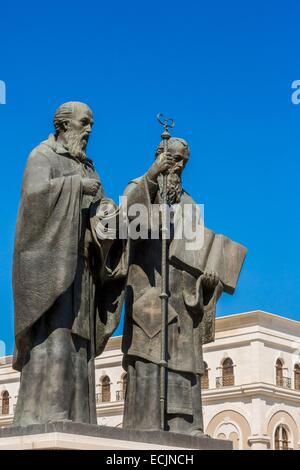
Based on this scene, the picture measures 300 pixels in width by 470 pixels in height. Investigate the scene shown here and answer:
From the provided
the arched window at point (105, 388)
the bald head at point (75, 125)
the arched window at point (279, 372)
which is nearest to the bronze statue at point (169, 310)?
the bald head at point (75, 125)

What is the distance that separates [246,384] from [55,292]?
37.6 metres

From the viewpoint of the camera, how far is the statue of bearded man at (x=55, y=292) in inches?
337

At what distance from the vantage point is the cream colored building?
1759 inches

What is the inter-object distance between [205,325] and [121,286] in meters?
1.38

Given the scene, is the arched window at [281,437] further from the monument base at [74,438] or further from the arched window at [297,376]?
the monument base at [74,438]

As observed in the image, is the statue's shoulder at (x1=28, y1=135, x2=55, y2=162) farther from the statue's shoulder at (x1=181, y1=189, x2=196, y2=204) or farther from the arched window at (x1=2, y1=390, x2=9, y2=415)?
the arched window at (x1=2, y1=390, x2=9, y2=415)

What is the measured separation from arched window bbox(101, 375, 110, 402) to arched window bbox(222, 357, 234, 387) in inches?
228

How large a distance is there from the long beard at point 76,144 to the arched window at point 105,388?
122ft

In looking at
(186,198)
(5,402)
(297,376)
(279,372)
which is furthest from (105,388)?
(186,198)

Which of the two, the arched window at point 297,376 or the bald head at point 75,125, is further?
the arched window at point 297,376

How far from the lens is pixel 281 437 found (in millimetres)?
45750

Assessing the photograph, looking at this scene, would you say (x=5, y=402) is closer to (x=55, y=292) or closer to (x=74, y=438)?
(x=55, y=292)

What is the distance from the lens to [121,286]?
30.9ft

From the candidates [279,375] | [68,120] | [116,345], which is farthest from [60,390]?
[279,375]
